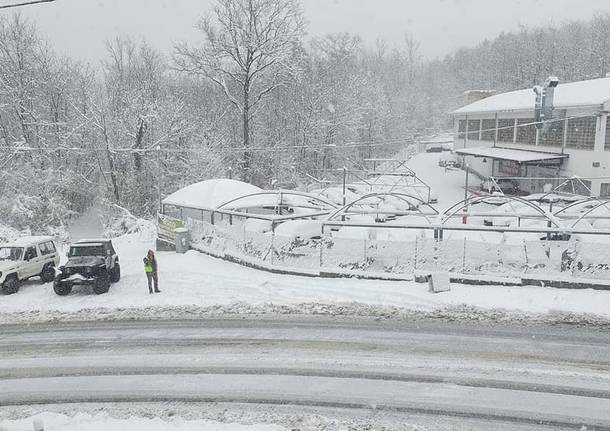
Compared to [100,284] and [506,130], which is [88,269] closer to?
[100,284]

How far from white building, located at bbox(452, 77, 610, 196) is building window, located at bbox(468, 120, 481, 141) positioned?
72 cm

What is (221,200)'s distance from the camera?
2366 cm

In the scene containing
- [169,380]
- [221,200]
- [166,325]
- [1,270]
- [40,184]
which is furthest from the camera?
[40,184]

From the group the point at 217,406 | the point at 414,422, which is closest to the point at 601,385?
the point at 414,422

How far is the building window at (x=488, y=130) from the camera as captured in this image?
4862cm

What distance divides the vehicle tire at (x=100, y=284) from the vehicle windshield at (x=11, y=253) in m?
3.39

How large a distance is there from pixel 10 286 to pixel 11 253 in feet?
5.17

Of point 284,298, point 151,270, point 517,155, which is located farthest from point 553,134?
point 151,270

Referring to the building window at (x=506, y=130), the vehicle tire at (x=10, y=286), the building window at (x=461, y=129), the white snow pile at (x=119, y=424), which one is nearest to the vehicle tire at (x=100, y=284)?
the vehicle tire at (x=10, y=286)

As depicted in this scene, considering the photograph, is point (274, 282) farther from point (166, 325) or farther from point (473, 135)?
point (473, 135)

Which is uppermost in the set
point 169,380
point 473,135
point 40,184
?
point 473,135

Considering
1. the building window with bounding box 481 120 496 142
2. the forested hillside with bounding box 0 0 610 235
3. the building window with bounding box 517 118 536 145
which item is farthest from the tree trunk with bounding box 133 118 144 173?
the building window with bounding box 481 120 496 142

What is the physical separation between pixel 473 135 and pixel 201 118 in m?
28.4

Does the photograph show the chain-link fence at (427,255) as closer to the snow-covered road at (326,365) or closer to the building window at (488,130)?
the snow-covered road at (326,365)
